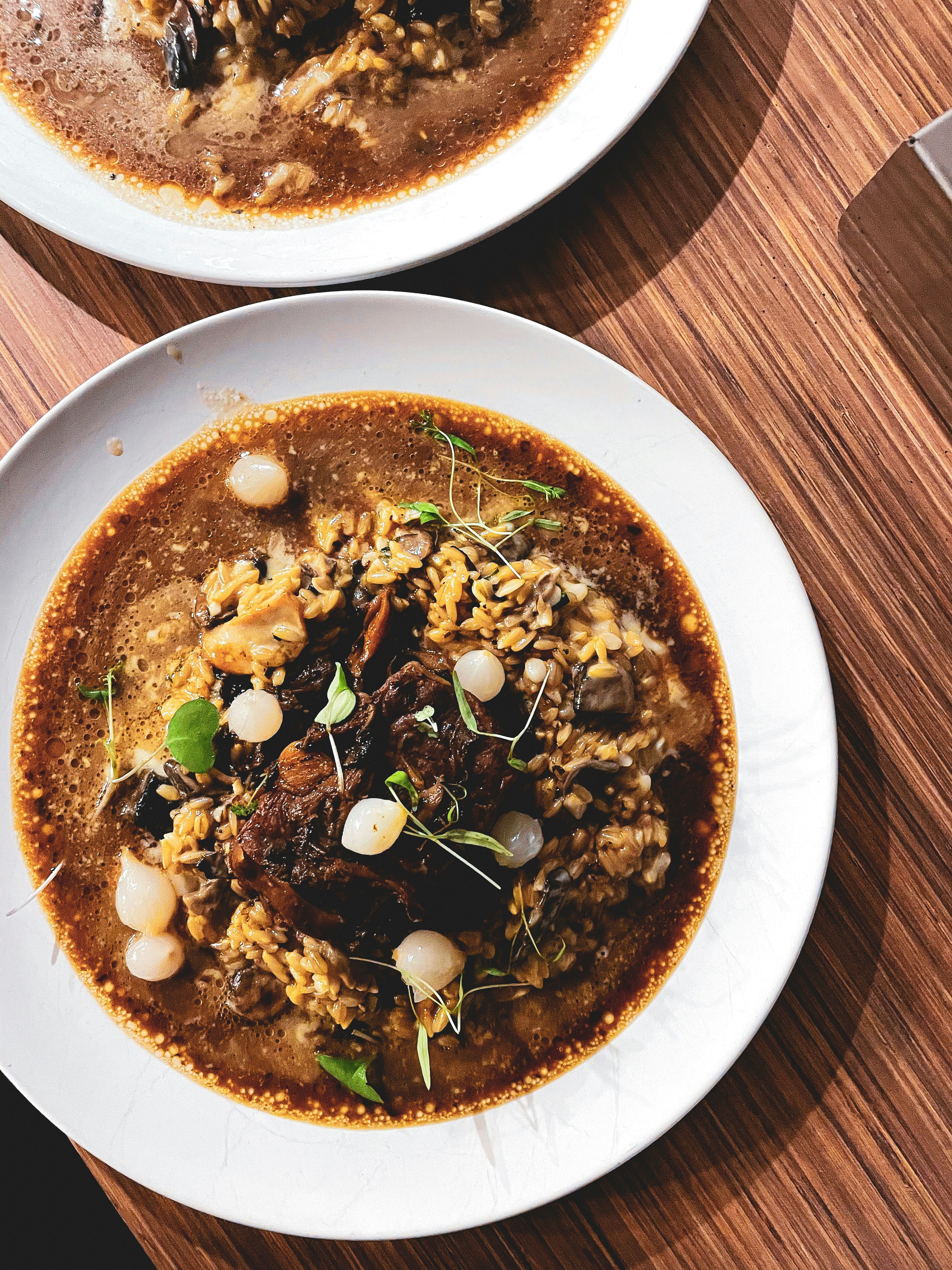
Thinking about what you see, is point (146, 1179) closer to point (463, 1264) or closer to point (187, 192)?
point (463, 1264)

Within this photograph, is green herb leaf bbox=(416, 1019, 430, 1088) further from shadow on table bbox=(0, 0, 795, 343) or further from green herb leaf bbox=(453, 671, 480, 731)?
shadow on table bbox=(0, 0, 795, 343)

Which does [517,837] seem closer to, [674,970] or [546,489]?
[674,970]

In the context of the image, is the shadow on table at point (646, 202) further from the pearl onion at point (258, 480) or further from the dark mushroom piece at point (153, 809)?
the dark mushroom piece at point (153, 809)

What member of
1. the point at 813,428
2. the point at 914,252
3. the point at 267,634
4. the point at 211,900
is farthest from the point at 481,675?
the point at 914,252

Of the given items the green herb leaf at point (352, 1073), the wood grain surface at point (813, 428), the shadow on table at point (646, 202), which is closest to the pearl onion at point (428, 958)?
the green herb leaf at point (352, 1073)

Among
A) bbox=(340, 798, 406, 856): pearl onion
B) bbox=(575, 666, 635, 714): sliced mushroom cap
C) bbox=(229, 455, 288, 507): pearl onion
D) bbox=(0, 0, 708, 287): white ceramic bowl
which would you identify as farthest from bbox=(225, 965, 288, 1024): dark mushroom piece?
bbox=(0, 0, 708, 287): white ceramic bowl

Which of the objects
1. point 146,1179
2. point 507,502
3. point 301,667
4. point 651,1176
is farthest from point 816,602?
point 146,1179
